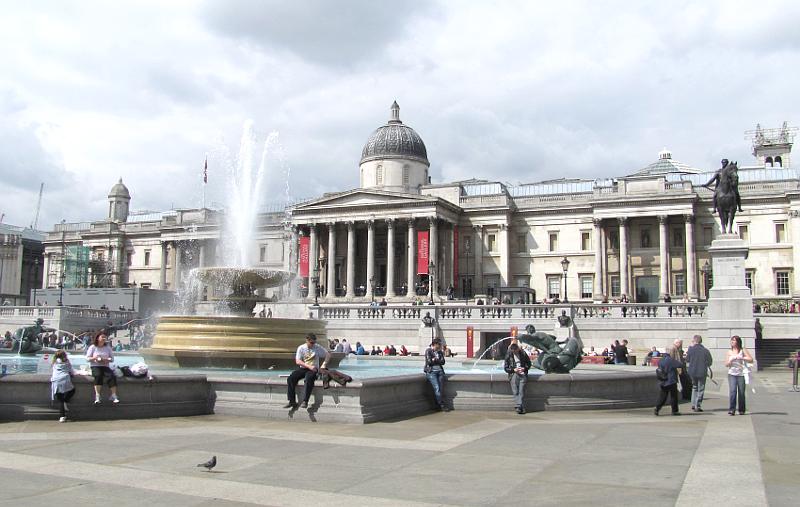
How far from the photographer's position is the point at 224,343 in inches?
749

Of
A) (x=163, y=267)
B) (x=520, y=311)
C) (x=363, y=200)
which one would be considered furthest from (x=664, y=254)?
(x=163, y=267)

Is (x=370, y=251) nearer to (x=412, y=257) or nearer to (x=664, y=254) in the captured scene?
(x=412, y=257)

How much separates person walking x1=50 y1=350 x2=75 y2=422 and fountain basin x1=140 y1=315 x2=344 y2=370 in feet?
19.5

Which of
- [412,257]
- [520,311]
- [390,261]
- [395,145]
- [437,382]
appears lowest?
[437,382]

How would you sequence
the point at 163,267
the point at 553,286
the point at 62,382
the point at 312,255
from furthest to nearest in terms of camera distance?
the point at 163,267 → the point at 312,255 → the point at 553,286 → the point at 62,382

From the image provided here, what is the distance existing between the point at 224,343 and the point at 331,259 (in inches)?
2183

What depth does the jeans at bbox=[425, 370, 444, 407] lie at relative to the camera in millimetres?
15211

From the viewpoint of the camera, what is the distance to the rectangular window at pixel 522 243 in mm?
76375

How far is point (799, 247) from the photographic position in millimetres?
65875

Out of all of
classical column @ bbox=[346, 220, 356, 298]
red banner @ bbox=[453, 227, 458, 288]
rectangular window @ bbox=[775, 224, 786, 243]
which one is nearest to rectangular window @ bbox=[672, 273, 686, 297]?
rectangular window @ bbox=[775, 224, 786, 243]

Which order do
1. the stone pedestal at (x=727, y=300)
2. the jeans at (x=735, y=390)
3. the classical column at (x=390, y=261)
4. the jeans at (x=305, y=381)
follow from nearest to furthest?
the jeans at (x=305, y=381), the jeans at (x=735, y=390), the stone pedestal at (x=727, y=300), the classical column at (x=390, y=261)

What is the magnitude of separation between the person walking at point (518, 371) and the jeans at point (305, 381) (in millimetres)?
4090

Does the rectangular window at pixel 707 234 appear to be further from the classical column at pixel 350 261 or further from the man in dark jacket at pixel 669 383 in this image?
the man in dark jacket at pixel 669 383

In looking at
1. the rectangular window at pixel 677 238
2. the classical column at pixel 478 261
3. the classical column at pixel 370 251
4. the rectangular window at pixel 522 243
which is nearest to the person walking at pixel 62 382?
the classical column at pixel 370 251
